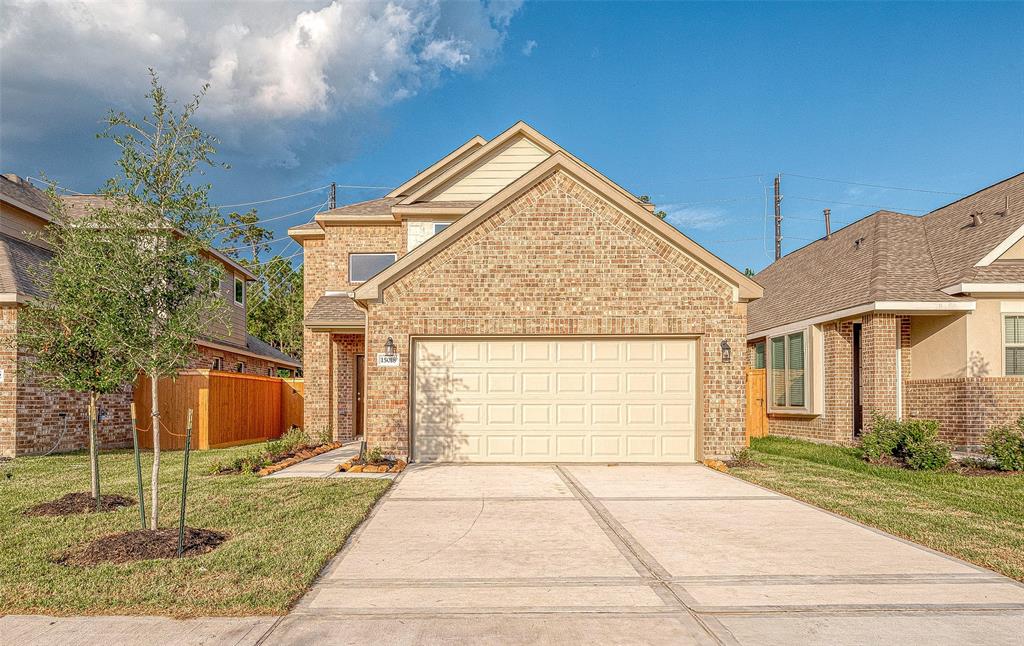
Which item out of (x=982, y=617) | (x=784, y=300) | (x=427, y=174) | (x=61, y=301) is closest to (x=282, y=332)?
(x=427, y=174)

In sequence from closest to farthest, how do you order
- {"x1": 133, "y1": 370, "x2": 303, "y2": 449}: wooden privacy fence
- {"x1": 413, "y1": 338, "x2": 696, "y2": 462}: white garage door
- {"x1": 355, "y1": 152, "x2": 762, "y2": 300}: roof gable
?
1. {"x1": 355, "y1": 152, "x2": 762, "y2": 300}: roof gable
2. {"x1": 413, "y1": 338, "x2": 696, "y2": 462}: white garage door
3. {"x1": 133, "y1": 370, "x2": 303, "y2": 449}: wooden privacy fence

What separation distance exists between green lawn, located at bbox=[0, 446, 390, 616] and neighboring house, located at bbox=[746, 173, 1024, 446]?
38.6ft

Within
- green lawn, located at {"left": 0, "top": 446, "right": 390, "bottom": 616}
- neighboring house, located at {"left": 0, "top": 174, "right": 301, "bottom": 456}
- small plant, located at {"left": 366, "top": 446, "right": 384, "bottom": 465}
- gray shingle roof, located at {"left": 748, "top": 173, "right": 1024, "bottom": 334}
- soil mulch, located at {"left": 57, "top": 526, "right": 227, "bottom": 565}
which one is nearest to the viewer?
green lawn, located at {"left": 0, "top": 446, "right": 390, "bottom": 616}

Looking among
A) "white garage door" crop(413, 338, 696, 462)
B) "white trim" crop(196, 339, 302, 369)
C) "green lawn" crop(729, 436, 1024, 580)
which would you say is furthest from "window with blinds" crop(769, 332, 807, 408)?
"white trim" crop(196, 339, 302, 369)

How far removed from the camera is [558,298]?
12531 mm

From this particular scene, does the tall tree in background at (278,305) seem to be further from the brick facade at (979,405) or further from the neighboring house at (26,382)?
the brick facade at (979,405)

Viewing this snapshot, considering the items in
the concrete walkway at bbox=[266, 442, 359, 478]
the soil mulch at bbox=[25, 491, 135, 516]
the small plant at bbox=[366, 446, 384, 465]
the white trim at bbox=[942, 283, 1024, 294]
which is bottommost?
the concrete walkway at bbox=[266, 442, 359, 478]

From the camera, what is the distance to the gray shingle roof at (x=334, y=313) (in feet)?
50.2

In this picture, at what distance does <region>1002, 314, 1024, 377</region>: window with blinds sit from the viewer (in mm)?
14227

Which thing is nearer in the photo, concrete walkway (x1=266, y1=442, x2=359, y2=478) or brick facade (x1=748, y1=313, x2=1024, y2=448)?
concrete walkway (x1=266, y1=442, x2=359, y2=478)

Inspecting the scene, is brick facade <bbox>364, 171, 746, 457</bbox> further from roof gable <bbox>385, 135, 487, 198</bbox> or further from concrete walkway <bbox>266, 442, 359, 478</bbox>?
roof gable <bbox>385, 135, 487, 198</bbox>

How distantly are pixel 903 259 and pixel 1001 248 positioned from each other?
2093 millimetres

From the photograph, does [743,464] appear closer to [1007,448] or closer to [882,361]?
[1007,448]

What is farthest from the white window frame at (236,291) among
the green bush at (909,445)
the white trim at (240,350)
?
the green bush at (909,445)
